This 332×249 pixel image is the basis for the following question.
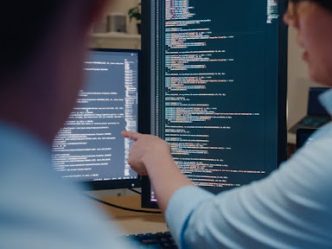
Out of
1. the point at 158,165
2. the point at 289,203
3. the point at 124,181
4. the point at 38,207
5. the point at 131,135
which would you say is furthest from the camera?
the point at 124,181

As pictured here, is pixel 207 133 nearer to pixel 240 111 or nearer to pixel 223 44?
pixel 240 111

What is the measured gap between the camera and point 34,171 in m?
0.37

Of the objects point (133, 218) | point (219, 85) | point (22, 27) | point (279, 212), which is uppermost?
point (22, 27)

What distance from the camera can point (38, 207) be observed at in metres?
0.36

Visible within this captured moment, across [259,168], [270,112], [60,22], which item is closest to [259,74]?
[270,112]

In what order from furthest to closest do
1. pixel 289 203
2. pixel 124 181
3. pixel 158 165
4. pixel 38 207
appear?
pixel 124 181
pixel 158 165
pixel 289 203
pixel 38 207

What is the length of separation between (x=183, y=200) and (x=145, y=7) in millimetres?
570

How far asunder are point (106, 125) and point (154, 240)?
1.11ft

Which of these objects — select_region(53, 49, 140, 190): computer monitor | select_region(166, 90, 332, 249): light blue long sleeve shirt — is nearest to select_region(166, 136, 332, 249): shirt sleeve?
select_region(166, 90, 332, 249): light blue long sleeve shirt

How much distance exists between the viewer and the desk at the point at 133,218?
150cm

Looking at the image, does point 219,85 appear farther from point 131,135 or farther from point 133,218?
point 133,218

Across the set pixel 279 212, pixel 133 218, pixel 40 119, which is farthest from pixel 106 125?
pixel 40 119

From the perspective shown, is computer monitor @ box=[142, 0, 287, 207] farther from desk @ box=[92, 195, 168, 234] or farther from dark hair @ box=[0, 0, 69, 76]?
dark hair @ box=[0, 0, 69, 76]

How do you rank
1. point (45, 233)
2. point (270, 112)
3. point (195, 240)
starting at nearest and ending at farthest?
point (45, 233) → point (195, 240) → point (270, 112)
